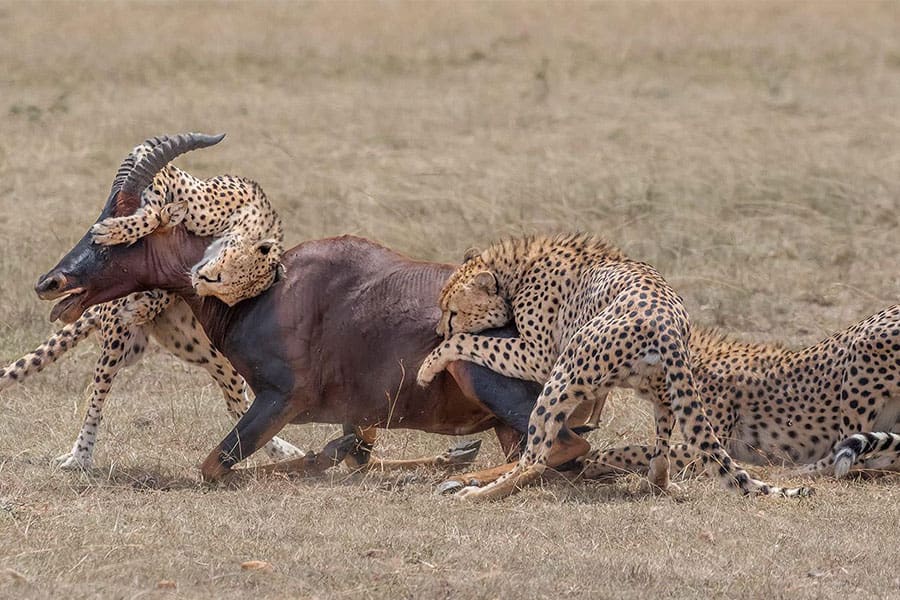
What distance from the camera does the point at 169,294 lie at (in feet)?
26.1

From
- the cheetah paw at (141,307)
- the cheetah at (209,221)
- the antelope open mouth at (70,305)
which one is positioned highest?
the cheetah at (209,221)

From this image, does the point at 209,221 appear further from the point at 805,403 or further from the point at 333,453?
the point at 805,403

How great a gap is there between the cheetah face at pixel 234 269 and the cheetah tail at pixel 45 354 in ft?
2.95

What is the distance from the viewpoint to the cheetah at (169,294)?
7.55 meters

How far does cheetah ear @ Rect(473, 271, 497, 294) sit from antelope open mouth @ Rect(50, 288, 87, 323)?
1.86 meters

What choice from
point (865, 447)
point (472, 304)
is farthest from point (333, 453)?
point (865, 447)

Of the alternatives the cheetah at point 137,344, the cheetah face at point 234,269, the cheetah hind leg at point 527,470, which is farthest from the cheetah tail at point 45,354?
the cheetah hind leg at point 527,470

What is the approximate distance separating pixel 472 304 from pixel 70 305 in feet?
6.25

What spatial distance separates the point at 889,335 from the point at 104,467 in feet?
12.4

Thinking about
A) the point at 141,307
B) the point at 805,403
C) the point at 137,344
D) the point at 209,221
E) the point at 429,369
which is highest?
the point at 209,221

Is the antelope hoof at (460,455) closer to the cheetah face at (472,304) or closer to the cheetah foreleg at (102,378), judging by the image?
the cheetah face at (472,304)

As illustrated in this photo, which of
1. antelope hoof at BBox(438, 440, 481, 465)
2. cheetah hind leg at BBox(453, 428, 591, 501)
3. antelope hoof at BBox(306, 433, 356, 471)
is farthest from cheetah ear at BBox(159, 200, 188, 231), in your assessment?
cheetah hind leg at BBox(453, 428, 591, 501)

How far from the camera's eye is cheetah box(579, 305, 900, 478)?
7461 millimetres

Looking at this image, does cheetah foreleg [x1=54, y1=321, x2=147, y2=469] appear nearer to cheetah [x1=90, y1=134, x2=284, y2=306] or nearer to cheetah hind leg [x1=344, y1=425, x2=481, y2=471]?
cheetah [x1=90, y1=134, x2=284, y2=306]
